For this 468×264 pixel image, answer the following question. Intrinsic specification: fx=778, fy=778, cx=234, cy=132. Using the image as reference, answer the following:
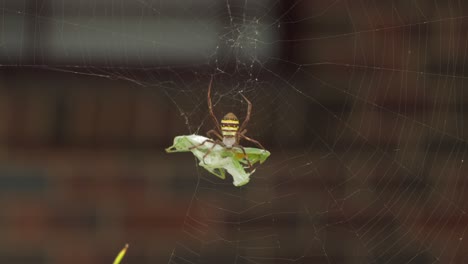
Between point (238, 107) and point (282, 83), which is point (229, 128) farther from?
point (282, 83)

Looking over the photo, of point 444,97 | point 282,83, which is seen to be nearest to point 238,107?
point 282,83

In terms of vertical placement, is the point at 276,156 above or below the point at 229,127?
below

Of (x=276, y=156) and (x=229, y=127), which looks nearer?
(x=229, y=127)

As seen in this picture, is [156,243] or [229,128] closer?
[229,128]

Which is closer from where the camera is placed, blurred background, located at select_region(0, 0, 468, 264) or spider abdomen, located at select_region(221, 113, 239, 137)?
spider abdomen, located at select_region(221, 113, 239, 137)

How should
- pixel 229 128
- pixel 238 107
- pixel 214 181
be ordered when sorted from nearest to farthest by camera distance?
pixel 229 128 < pixel 238 107 < pixel 214 181

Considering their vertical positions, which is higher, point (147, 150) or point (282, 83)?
point (282, 83)

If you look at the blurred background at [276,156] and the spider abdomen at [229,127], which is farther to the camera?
the blurred background at [276,156]

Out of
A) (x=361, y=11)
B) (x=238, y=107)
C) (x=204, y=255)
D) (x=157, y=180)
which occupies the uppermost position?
(x=361, y=11)
